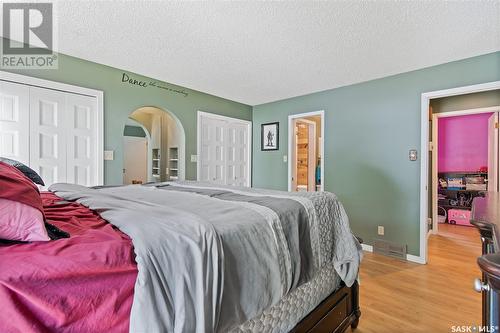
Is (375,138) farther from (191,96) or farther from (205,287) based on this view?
(205,287)

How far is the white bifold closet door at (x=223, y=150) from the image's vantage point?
14.3 ft

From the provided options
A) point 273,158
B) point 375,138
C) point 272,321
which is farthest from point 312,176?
point 272,321

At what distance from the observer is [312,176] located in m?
5.60

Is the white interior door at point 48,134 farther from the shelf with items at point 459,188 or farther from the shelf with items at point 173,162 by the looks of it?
the shelf with items at point 459,188

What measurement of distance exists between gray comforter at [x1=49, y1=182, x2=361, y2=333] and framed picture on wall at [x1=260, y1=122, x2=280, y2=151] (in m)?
3.20

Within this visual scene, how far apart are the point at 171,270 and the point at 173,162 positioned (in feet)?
13.1

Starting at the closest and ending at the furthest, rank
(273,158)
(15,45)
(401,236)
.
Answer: (15,45) → (401,236) → (273,158)

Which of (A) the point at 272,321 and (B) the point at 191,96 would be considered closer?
(A) the point at 272,321

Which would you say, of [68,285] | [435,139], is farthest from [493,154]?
[68,285]

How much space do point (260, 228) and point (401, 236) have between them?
297 centimetres

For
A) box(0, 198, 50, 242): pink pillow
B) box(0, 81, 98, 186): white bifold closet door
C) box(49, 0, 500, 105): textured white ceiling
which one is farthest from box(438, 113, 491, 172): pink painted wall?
box(0, 198, 50, 242): pink pillow

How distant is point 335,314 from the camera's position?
63.9 inches

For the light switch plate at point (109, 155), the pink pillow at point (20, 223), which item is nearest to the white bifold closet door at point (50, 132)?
the light switch plate at point (109, 155)

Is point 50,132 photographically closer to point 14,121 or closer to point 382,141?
point 14,121
